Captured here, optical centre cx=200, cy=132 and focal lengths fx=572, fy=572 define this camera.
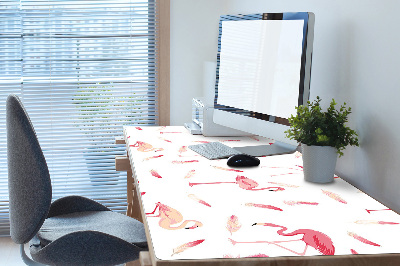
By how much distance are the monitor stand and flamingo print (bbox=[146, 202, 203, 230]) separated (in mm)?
764

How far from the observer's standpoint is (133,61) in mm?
3469

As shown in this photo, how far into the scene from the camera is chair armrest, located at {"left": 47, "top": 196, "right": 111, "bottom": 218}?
2.26 m

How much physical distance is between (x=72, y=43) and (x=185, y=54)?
677 mm

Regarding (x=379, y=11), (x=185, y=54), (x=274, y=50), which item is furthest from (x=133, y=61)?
(x=379, y=11)

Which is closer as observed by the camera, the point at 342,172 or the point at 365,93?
the point at 365,93

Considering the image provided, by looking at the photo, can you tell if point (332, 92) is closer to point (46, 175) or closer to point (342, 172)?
point (342, 172)

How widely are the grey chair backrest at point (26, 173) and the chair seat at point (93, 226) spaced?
0.66 ft

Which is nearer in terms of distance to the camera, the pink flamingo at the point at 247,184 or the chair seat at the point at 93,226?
the pink flamingo at the point at 247,184

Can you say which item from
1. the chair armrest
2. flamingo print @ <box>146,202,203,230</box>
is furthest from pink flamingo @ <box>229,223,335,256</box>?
the chair armrest

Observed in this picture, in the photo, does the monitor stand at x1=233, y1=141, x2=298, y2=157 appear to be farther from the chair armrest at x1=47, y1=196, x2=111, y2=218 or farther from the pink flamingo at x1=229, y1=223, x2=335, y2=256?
the pink flamingo at x1=229, y1=223, x2=335, y2=256

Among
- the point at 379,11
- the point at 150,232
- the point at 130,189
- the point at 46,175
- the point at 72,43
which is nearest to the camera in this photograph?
the point at 150,232

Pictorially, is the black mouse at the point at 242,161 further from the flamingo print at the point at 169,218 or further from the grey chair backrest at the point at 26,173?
the grey chair backrest at the point at 26,173

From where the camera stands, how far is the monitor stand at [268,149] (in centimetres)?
220

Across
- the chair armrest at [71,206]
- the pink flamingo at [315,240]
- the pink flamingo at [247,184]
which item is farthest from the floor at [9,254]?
the pink flamingo at [315,240]
